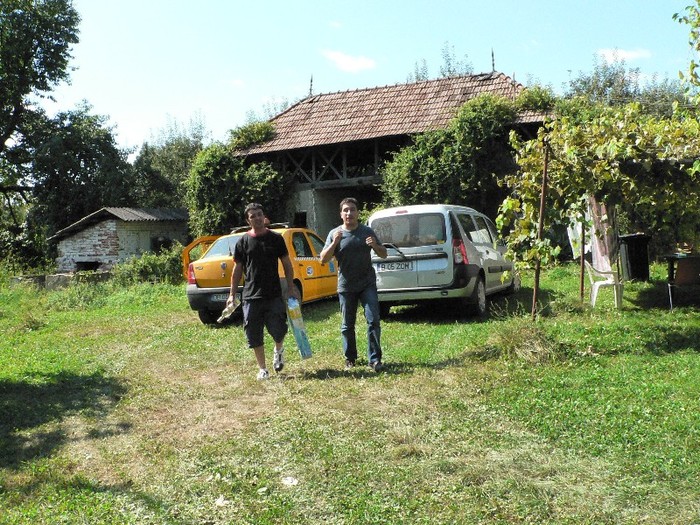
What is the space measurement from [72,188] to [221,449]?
29411 mm

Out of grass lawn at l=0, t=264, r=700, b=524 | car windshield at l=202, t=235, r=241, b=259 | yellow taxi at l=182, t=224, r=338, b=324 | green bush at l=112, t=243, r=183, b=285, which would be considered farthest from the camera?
green bush at l=112, t=243, r=183, b=285

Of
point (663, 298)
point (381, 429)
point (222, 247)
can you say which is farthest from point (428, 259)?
point (381, 429)

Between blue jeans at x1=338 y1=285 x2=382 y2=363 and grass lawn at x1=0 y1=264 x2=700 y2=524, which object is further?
blue jeans at x1=338 y1=285 x2=382 y2=363

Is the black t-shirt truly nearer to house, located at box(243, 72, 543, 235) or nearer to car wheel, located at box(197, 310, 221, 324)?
car wheel, located at box(197, 310, 221, 324)

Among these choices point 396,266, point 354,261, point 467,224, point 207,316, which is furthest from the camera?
point 207,316

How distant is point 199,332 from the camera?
11.2 meters

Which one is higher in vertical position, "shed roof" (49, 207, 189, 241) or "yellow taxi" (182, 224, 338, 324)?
"shed roof" (49, 207, 189, 241)

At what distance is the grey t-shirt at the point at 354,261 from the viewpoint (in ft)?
24.6

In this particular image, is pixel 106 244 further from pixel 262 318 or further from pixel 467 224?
pixel 262 318

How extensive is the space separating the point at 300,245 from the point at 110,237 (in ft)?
55.7

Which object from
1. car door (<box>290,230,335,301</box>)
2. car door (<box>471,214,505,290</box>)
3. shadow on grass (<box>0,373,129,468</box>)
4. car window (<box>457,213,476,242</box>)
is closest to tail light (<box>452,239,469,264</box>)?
car window (<box>457,213,476,242</box>)

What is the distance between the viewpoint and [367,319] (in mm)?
7512

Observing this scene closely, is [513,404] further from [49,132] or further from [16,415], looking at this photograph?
[49,132]

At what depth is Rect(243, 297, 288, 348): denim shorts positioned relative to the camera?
7281 millimetres
